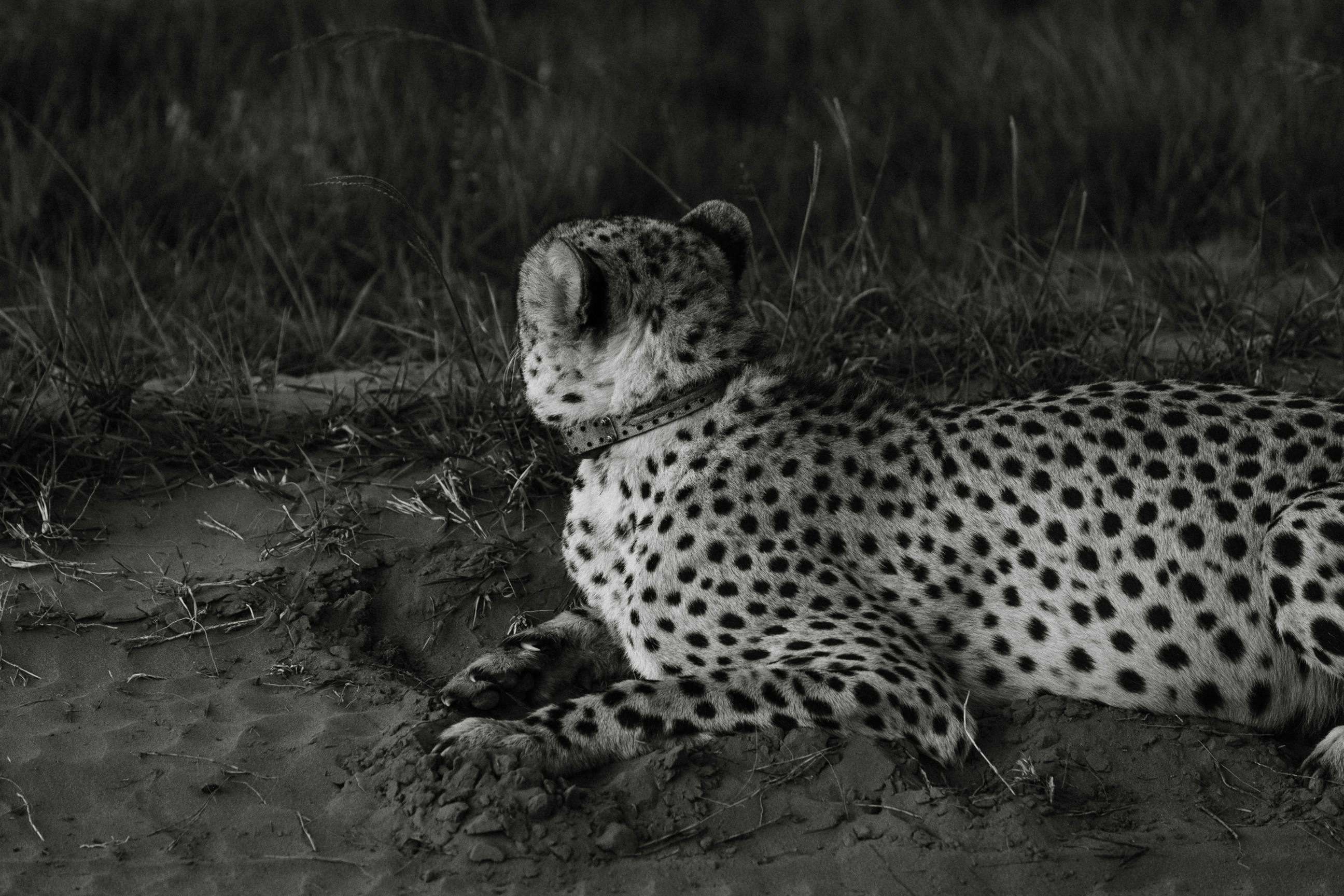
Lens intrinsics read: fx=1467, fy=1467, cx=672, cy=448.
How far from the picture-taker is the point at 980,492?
3344 mm

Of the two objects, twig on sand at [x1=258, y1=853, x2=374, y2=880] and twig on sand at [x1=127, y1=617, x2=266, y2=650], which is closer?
twig on sand at [x1=258, y1=853, x2=374, y2=880]

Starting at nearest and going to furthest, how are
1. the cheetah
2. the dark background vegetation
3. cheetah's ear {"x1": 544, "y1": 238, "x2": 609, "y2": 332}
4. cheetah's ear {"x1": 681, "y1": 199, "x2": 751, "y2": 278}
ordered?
the cheetah
cheetah's ear {"x1": 544, "y1": 238, "x2": 609, "y2": 332}
cheetah's ear {"x1": 681, "y1": 199, "x2": 751, "y2": 278}
the dark background vegetation

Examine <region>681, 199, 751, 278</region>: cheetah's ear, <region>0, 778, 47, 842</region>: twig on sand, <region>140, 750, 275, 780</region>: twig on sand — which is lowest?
<region>140, 750, 275, 780</region>: twig on sand

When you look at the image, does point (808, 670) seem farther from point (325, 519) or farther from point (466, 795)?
point (325, 519)

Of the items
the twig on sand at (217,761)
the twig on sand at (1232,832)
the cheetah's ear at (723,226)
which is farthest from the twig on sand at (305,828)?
the twig on sand at (1232,832)

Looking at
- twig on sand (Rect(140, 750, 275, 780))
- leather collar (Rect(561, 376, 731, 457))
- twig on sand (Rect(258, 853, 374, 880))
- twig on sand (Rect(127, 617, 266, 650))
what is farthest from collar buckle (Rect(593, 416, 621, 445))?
twig on sand (Rect(258, 853, 374, 880))

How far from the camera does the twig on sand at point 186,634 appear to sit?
357 cm

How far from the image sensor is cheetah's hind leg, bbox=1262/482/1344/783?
3.02 metres

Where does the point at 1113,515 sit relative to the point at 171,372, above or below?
above

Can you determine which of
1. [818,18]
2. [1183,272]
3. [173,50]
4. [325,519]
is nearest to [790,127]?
[818,18]

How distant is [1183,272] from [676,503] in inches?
106

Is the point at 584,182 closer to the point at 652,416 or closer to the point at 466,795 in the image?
the point at 652,416

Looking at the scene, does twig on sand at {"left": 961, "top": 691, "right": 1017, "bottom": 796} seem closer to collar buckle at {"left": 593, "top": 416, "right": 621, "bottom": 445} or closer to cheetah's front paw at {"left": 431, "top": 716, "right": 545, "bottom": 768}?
cheetah's front paw at {"left": 431, "top": 716, "right": 545, "bottom": 768}

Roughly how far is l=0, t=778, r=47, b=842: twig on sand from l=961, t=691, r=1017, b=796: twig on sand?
186 cm
